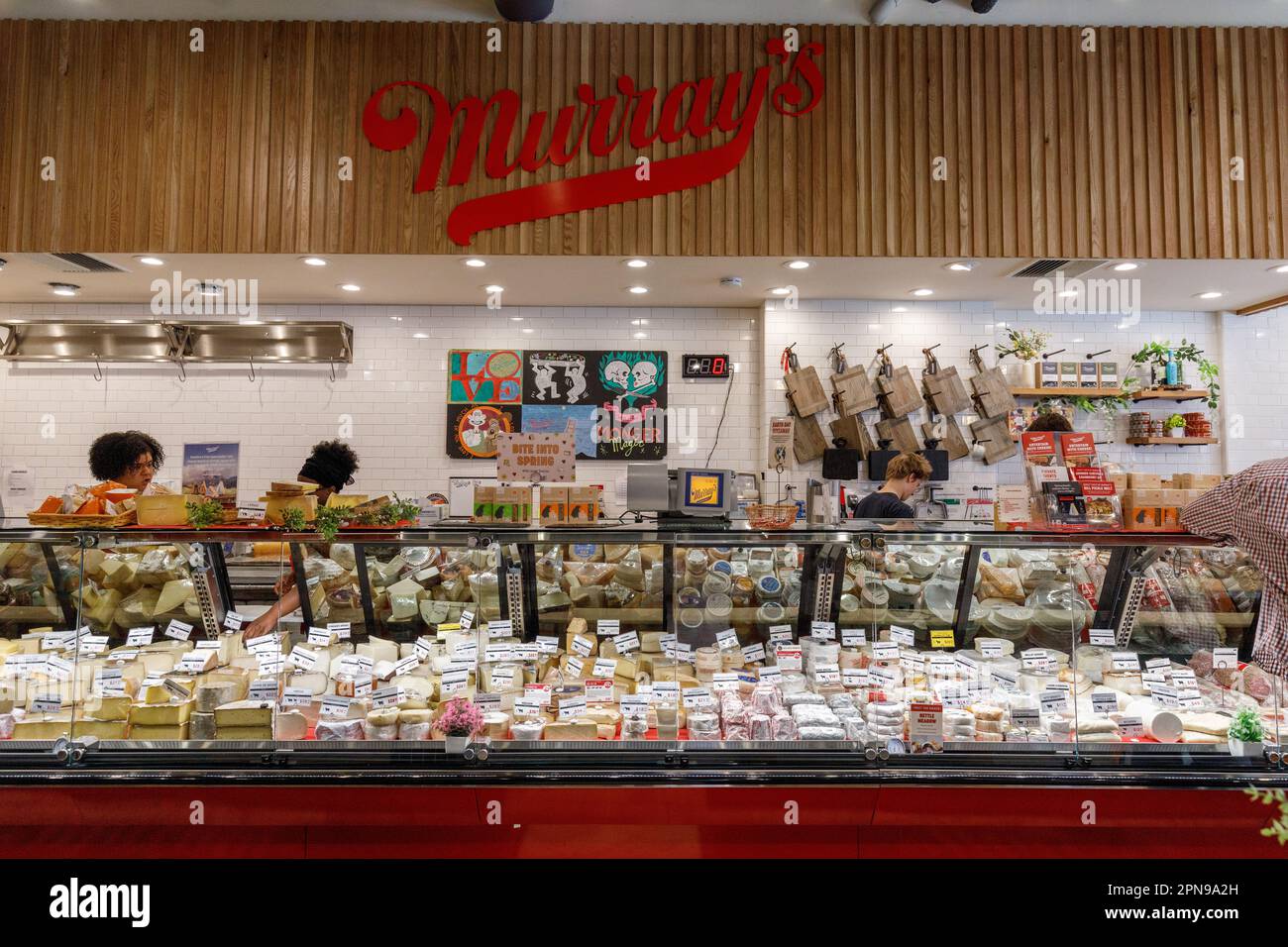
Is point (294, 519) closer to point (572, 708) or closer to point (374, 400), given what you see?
point (572, 708)

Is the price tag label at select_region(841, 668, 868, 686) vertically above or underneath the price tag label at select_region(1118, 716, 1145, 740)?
above

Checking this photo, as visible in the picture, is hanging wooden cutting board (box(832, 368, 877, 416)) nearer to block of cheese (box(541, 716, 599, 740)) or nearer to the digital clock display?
the digital clock display

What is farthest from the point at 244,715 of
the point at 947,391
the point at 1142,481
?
the point at 947,391

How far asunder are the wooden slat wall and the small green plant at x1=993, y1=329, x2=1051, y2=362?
1.37 m

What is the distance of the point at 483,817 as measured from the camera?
7.90 ft

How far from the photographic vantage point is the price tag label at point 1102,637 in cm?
295

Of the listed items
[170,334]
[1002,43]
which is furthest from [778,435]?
[170,334]

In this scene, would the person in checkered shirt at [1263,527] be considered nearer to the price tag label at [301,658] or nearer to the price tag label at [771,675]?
the price tag label at [771,675]

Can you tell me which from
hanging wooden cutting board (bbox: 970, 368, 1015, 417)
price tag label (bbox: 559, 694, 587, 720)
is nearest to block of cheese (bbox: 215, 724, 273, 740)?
price tag label (bbox: 559, 694, 587, 720)

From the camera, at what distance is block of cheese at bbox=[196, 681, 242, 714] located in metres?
2.63

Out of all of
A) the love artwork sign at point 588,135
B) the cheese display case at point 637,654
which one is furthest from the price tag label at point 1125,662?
the love artwork sign at point 588,135

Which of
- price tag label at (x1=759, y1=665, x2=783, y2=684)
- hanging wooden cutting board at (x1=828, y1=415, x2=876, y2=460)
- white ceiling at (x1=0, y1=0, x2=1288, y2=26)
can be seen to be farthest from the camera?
hanging wooden cutting board at (x1=828, y1=415, x2=876, y2=460)

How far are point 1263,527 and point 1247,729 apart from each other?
703 mm
